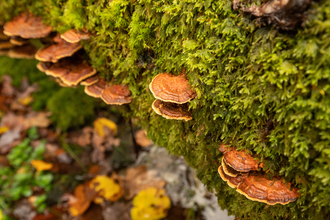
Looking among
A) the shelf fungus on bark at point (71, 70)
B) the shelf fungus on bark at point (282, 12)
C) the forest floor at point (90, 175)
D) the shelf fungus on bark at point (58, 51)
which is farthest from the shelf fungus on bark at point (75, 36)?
the shelf fungus on bark at point (282, 12)

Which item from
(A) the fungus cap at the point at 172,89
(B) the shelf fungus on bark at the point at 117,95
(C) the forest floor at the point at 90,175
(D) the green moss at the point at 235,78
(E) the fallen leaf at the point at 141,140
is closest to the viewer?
(D) the green moss at the point at 235,78

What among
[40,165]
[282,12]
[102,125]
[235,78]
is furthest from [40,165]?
[282,12]

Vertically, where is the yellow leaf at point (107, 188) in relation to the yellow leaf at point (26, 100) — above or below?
below

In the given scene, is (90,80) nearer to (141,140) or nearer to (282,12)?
(282,12)

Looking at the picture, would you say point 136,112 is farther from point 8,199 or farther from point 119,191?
point 8,199

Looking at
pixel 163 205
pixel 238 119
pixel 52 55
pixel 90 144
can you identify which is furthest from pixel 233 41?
pixel 90 144

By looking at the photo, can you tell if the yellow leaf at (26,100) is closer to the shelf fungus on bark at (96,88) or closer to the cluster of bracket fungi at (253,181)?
the shelf fungus on bark at (96,88)
